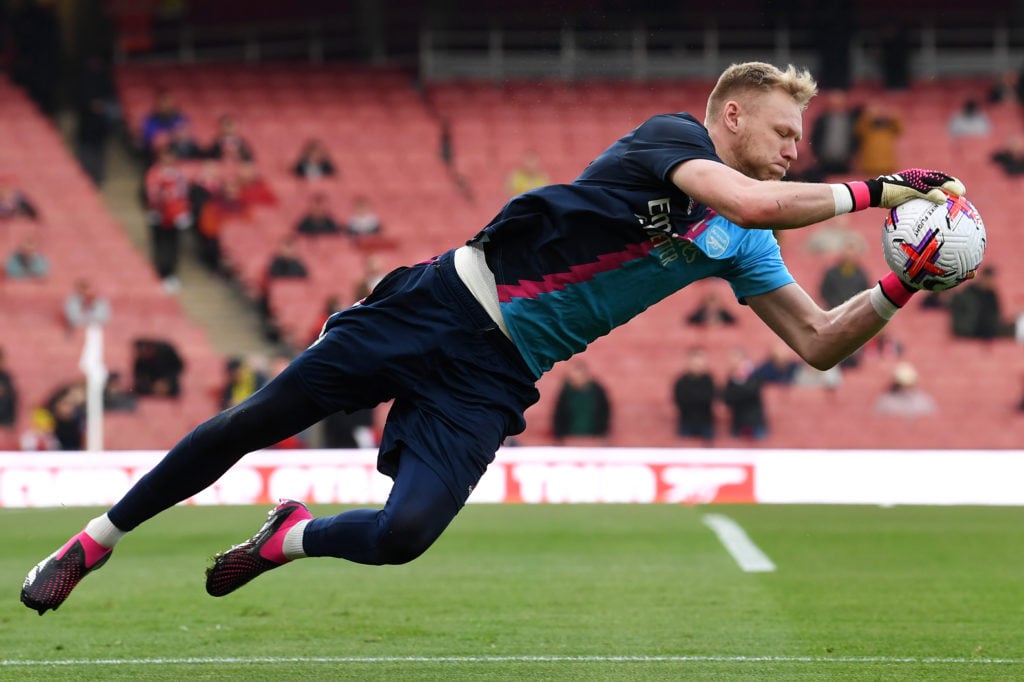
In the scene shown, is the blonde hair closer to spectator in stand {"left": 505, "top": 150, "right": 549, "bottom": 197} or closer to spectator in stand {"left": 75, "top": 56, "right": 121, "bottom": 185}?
spectator in stand {"left": 505, "top": 150, "right": 549, "bottom": 197}

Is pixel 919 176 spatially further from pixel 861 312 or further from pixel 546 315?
pixel 546 315

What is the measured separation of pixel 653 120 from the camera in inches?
206

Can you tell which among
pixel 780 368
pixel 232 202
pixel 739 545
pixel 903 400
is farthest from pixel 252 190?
pixel 739 545

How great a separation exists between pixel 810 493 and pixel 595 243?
366 inches

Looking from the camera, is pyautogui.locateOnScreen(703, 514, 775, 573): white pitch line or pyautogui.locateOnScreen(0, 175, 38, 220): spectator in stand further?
pyautogui.locateOnScreen(0, 175, 38, 220): spectator in stand

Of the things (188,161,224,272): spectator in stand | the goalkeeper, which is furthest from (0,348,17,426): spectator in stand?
the goalkeeper

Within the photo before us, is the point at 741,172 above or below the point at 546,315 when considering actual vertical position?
above

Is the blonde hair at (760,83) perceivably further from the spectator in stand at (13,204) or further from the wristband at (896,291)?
the spectator in stand at (13,204)

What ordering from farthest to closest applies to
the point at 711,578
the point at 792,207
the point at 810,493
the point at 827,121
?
the point at 827,121
the point at 810,493
the point at 711,578
the point at 792,207

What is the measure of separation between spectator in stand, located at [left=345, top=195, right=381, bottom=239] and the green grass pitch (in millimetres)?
7555

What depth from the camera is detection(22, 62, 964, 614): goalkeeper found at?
17.1 feet

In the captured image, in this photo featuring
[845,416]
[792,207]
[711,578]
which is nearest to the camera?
[792,207]

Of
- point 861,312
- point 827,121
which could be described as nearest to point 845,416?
point 827,121

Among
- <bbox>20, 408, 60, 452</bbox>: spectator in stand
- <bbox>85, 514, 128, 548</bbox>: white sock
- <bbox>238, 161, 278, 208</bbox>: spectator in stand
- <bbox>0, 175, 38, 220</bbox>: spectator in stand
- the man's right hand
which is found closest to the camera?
the man's right hand
